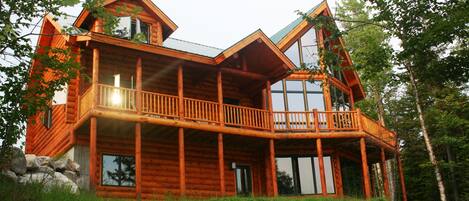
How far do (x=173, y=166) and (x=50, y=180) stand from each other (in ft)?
20.4

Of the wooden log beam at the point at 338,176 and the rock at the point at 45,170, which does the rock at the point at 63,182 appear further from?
the wooden log beam at the point at 338,176

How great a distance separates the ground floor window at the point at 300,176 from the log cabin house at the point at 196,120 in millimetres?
43

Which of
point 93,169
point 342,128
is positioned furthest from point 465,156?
point 93,169

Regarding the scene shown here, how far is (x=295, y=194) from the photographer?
22.7 metres

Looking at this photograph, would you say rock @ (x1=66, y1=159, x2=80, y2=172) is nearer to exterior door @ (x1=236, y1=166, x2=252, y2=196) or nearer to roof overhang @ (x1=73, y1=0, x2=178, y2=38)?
roof overhang @ (x1=73, y1=0, x2=178, y2=38)

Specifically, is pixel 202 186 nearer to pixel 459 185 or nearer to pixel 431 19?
pixel 431 19

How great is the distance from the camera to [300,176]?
2306cm

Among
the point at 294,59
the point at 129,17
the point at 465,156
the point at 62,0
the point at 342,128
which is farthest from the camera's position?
the point at 465,156

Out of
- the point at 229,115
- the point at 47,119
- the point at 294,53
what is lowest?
the point at 229,115

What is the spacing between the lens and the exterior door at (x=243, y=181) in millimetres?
22266

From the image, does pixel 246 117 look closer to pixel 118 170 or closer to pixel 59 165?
pixel 118 170

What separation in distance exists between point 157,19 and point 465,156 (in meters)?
19.2

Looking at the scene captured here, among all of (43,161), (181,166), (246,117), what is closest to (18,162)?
(43,161)

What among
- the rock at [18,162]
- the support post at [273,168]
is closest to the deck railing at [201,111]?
the support post at [273,168]
